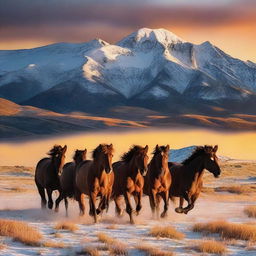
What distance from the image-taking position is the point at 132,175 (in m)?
22.8

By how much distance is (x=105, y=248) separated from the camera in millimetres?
16859

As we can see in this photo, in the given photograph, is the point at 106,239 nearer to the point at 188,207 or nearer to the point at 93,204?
the point at 93,204

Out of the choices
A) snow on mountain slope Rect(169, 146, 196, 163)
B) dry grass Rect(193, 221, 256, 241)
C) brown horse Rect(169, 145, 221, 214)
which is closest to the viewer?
dry grass Rect(193, 221, 256, 241)

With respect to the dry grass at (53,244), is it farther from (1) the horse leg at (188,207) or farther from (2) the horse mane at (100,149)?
(1) the horse leg at (188,207)

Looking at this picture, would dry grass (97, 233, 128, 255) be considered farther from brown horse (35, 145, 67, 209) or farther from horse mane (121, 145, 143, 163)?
brown horse (35, 145, 67, 209)

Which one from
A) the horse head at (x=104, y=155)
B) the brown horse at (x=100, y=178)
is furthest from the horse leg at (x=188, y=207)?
the horse head at (x=104, y=155)

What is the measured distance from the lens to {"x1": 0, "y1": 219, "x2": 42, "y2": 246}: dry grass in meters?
17.5

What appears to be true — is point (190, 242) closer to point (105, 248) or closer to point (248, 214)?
point (105, 248)

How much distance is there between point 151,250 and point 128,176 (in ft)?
21.5

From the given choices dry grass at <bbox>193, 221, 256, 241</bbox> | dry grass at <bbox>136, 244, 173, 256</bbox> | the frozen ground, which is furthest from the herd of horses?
dry grass at <bbox>136, 244, 173, 256</bbox>

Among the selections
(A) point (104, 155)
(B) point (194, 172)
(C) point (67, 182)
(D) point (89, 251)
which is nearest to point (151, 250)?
(D) point (89, 251)

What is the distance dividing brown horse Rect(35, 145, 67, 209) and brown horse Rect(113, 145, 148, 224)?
3.10 metres

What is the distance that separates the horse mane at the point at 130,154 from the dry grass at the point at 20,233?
548 centimetres

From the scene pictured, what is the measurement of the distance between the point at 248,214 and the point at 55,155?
8.97 meters
